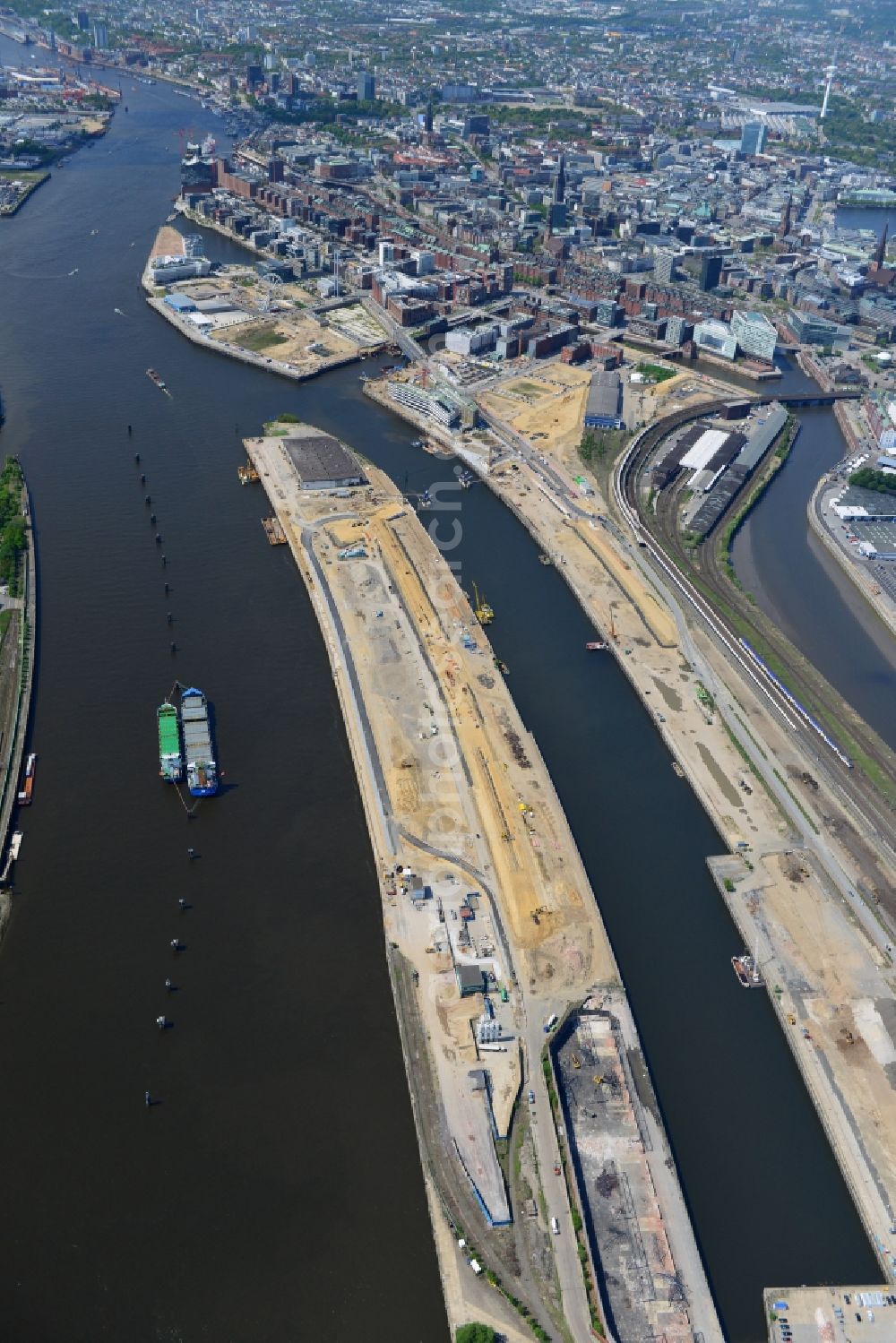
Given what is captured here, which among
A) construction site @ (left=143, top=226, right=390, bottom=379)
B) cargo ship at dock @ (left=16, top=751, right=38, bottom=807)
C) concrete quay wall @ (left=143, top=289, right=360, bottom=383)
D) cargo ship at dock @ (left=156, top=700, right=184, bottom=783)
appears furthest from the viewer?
construction site @ (left=143, top=226, right=390, bottom=379)

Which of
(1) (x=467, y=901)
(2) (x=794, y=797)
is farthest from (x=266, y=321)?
(1) (x=467, y=901)

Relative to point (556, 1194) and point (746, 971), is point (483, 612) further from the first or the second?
point (556, 1194)

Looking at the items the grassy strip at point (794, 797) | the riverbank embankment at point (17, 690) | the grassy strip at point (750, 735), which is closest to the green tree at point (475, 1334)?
the riverbank embankment at point (17, 690)

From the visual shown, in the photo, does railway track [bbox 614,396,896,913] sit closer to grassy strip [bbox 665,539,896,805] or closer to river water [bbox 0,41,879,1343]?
grassy strip [bbox 665,539,896,805]

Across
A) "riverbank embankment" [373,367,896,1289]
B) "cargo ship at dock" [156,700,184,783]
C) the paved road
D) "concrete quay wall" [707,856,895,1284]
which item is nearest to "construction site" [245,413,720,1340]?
the paved road

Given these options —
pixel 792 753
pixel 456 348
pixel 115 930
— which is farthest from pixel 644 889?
pixel 456 348

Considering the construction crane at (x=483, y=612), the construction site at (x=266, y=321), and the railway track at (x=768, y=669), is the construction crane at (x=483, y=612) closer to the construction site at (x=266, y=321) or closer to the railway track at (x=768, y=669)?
the railway track at (x=768, y=669)
